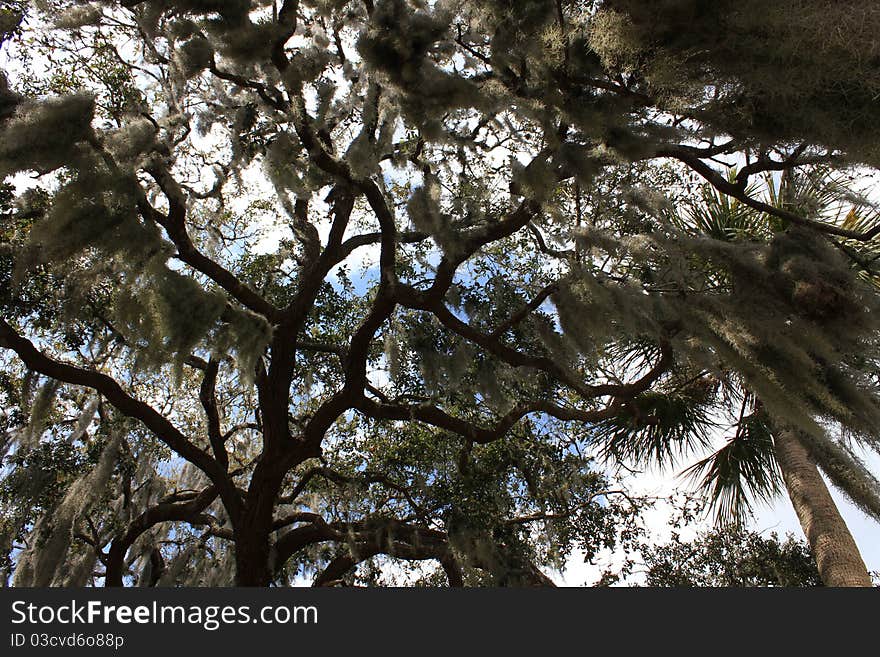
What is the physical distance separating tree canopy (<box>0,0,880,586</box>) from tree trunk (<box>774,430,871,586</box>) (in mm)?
426

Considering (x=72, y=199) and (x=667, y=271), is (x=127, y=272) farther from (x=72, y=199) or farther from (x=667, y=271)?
(x=667, y=271)

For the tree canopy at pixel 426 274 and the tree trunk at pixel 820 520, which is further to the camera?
the tree trunk at pixel 820 520

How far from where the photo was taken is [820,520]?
15.3ft

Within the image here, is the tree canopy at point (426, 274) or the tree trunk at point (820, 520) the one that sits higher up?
the tree canopy at point (426, 274)

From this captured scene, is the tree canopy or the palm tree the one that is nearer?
the tree canopy

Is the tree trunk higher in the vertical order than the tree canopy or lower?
lower

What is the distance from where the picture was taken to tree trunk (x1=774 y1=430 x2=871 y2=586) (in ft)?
14.3

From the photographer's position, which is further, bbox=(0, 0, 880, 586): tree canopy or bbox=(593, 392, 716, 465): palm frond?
bbox=(593, 392, 716, 465): palm frond

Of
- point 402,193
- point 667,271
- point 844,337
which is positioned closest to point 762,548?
point 667,271

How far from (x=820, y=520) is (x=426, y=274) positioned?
3573 millimetres

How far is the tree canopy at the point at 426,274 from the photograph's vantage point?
8.40 feet

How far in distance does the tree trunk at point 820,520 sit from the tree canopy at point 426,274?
43 centimetres

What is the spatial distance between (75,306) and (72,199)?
122 centimetres

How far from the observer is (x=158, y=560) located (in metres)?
5.82
